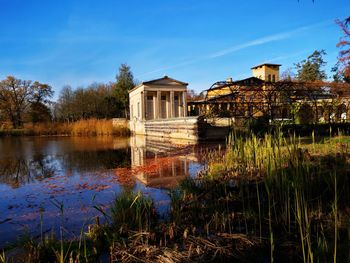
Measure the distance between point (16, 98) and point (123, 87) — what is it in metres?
16.0

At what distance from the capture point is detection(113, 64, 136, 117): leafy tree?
42.7 metres

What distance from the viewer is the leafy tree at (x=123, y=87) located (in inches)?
1681

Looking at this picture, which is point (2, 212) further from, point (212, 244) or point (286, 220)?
point (286, 220)

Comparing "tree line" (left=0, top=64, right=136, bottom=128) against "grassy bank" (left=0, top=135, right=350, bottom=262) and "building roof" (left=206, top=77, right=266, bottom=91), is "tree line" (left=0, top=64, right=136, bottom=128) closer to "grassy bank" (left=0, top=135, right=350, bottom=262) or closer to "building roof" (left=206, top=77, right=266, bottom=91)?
"building roof" (left=206, top=77, right=266, bottom=91)

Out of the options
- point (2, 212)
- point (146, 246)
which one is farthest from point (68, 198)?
point (146, 246)

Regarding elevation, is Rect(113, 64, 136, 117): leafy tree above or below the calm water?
above

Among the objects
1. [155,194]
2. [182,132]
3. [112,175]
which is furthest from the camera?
[182,132]

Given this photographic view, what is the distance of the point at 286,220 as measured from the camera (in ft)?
10.2

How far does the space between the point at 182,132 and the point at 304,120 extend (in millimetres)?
6994

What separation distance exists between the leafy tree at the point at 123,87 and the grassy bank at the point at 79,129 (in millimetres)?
10324

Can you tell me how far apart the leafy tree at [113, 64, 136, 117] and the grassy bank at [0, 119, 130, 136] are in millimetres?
10324

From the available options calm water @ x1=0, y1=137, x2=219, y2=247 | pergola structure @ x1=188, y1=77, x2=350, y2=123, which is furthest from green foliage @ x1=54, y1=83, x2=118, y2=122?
calm water @ x1=0, y1=137, x2=219, y2=247

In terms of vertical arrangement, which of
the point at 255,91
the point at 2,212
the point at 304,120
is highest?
the point at 255,91

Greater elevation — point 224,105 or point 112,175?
point 224,105
